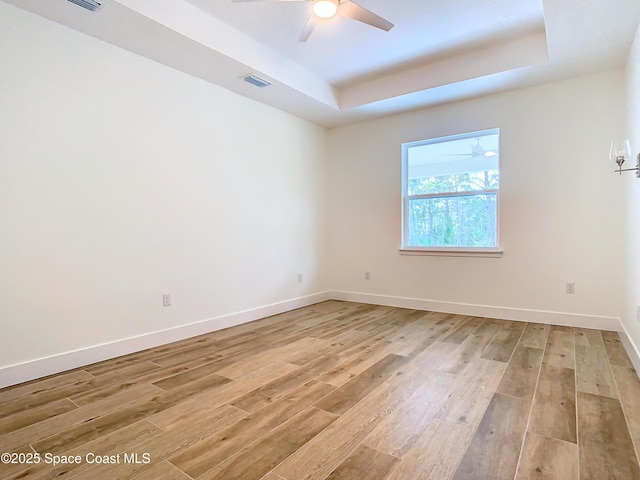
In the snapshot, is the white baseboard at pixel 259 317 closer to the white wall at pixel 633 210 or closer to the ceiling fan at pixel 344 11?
the white wall at pixel 633 210

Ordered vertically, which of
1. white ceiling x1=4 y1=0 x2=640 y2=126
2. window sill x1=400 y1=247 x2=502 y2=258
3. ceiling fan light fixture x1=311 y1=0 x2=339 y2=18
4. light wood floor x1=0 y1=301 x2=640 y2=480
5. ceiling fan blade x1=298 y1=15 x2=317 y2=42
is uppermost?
white ceiling x1=4 y1=0 x2=640 y2=126

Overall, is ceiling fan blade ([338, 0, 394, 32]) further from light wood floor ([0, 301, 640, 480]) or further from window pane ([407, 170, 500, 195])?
light wood floor ([0, 301, 640, 480])

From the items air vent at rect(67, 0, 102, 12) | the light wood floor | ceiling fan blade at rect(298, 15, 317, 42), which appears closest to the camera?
the light wood floor

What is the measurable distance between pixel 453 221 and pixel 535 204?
909mm

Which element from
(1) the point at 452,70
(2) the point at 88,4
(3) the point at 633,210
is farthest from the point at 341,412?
(1) the point at 452,70

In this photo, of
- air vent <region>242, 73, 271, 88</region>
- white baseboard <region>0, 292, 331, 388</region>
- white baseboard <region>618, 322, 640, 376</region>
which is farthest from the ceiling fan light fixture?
white baseboard <region>618, 322, 640, 376</region>

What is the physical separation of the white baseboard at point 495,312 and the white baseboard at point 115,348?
147cm

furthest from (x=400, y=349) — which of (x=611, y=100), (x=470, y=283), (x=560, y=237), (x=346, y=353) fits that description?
(x=611, y=100)

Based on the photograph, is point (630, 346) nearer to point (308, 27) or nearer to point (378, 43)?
point (378, 43)

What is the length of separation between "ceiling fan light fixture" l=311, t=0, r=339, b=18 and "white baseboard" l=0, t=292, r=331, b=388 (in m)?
2.91

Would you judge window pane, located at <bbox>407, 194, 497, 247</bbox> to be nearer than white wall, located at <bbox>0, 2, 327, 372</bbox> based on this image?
No

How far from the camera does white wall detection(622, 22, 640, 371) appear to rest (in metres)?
2.58

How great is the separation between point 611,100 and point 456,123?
1467 millimetres

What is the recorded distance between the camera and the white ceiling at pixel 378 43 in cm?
256
